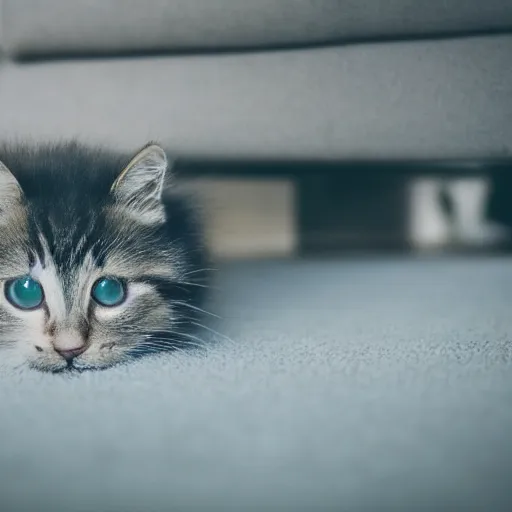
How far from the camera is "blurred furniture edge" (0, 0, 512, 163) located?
1.12 meters

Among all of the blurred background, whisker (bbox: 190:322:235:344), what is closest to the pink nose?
whisker (bbox: 190:322:235:344)

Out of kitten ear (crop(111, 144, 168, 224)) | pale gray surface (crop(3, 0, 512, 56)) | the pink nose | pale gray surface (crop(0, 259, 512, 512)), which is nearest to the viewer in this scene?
pale gray surface (crop(0, 259, 512, 512))

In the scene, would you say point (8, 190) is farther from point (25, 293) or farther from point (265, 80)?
point (265, 80)

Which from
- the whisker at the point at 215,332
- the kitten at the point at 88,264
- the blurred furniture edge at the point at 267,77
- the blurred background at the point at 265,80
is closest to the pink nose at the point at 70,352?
the kitten at the point at 88,264

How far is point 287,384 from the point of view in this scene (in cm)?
67

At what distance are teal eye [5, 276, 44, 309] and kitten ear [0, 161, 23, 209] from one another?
110 mm

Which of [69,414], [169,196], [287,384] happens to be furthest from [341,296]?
[69,414]

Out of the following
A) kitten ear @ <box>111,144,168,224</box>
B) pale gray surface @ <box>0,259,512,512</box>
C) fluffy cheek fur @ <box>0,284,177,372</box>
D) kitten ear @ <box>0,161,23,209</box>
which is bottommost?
pale gray surface @ <box>0,259,512,512</box>

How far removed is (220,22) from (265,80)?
0.44 feet

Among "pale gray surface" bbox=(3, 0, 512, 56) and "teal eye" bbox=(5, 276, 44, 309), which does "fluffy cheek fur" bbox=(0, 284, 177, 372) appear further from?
"pale gray surface" bbox=(3, 0, 512, 56)

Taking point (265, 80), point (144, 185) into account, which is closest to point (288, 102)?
point (265, 80)

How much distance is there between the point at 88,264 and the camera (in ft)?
2.44

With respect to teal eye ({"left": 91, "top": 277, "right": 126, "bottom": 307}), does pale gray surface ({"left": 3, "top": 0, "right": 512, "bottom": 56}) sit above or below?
above

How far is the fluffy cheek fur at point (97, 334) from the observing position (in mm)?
710
